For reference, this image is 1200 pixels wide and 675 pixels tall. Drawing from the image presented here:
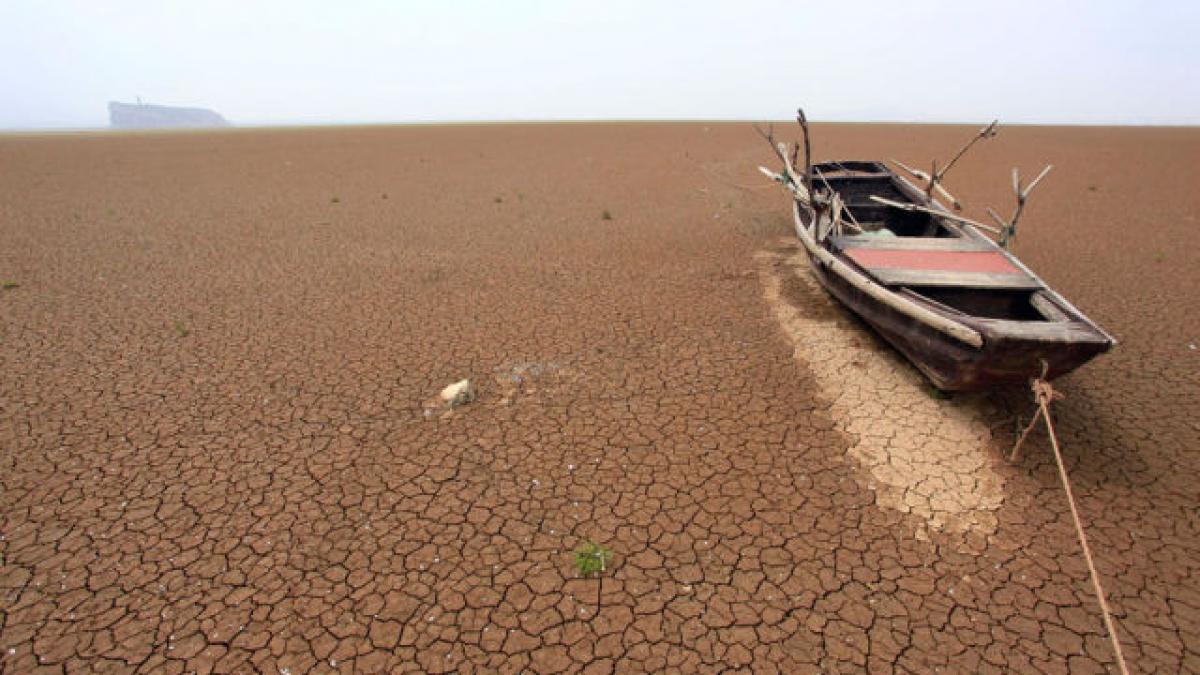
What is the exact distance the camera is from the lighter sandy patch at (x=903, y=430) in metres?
4.56

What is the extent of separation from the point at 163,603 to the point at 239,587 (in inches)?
17.5

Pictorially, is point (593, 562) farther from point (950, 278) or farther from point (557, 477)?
point (950, 278)

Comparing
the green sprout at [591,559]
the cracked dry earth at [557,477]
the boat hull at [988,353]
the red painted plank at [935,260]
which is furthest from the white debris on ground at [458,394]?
the red painted plank at [935,260]

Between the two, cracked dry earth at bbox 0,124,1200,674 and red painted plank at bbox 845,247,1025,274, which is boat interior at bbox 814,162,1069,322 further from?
cracked dry earth at bbox 0,124,1200,674

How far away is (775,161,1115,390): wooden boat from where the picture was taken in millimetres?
4570

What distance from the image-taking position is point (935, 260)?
665 centimetres

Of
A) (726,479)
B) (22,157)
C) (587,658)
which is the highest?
A: (22,157)

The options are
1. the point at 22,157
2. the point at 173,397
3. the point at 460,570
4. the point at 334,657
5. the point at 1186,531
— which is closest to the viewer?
the point at 334,657

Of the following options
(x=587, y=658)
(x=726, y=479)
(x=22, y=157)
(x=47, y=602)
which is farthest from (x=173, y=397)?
(x=22, y=157)

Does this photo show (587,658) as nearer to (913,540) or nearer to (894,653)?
(894,653)

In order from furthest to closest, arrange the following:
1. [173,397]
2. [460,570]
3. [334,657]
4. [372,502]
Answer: [173,397] → [372,502] → [460,570] → [334,657]

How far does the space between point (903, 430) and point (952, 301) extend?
5.86ft

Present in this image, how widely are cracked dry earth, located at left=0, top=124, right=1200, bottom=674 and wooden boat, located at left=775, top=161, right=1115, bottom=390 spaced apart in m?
0.74

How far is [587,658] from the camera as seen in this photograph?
3.40m
